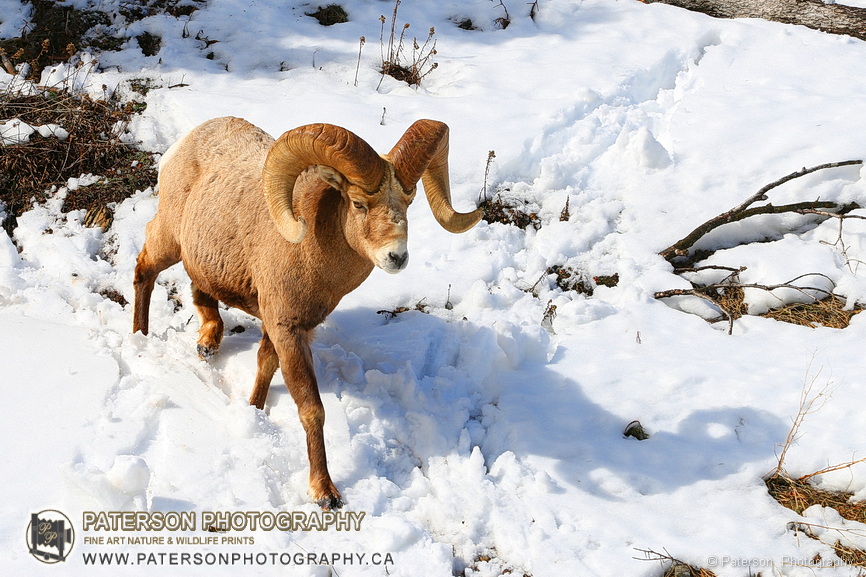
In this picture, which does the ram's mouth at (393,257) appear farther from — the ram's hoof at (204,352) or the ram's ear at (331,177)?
the ram's hoof at (204,352)

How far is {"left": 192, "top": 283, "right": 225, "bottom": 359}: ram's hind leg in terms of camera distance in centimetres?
568

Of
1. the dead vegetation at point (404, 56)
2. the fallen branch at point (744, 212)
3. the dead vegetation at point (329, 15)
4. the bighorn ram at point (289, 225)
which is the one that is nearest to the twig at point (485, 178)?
the fallen branch at point (744, 212)

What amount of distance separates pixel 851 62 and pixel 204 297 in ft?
27.5

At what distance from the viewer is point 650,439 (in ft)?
16.6

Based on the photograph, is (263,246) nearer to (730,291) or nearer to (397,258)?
(397,258)

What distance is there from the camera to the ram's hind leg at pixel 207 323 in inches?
223

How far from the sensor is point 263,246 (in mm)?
4949

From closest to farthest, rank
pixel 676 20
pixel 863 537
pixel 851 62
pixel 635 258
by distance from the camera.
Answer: pixel 863 537
pixel 635 258
pixel 851 62
pixel 676 20

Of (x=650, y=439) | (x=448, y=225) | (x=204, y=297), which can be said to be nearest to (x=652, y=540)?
(x=650, y=439)

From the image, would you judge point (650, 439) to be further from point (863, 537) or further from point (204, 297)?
point (204, 297)

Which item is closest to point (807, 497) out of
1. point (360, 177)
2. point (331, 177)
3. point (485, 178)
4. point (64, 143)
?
point (360, 177)

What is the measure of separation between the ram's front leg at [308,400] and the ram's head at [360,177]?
79 cm

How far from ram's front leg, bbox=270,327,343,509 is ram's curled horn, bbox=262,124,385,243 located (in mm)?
814

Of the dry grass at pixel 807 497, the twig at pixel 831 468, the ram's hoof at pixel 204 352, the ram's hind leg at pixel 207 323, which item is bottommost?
the ram's hoof at pixel 204 352
